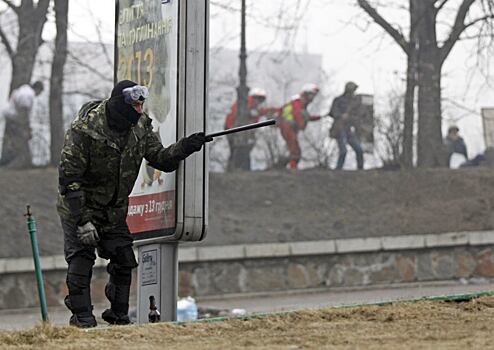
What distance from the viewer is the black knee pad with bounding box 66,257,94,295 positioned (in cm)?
1021

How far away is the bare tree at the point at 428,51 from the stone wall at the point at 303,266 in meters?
2.90

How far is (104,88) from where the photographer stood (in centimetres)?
2386

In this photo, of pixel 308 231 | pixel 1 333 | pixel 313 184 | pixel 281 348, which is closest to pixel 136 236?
pixel 1 333

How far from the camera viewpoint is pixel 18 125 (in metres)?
22.7

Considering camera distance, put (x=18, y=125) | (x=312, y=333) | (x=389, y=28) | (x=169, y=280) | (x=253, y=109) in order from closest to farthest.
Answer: (x=312, y=333), (x=169, y=280), (x=18, y=125), (x=253, y=109), (x=389, y=28)

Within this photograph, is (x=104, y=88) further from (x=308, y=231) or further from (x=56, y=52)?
(x=308, y=231)

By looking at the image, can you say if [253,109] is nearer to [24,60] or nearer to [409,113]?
[409,113]

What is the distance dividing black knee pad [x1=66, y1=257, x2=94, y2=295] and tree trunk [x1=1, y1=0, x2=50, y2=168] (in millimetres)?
12592

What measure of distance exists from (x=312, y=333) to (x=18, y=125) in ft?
48.5

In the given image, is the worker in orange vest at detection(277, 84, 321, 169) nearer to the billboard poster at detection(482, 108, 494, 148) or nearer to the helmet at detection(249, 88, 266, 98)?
the helmet at detection(249, 88, 266, 98)

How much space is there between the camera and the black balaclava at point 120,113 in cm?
1004

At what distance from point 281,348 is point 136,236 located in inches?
123

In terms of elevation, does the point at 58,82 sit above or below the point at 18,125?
above

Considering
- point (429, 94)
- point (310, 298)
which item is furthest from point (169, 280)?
point (429, 94)
